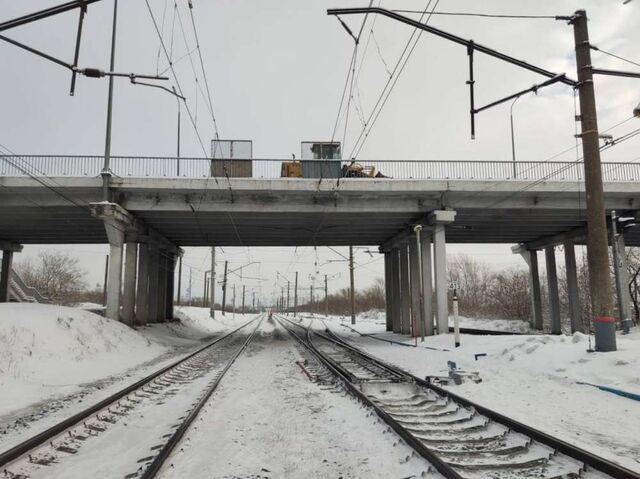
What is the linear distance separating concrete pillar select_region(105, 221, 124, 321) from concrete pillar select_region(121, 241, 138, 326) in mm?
1606

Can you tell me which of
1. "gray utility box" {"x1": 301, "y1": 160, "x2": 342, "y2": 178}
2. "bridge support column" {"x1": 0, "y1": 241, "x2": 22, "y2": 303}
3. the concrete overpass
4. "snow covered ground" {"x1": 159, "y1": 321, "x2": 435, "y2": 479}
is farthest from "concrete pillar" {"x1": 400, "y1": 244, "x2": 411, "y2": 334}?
"bridge support column" {"x1": 0, "y1": 241, "x2": 22, "y2": 303}

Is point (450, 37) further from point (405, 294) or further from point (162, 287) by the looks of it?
point (162, 287)

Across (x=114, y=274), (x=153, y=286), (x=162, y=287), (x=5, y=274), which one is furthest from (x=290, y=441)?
(x=5, y=274)

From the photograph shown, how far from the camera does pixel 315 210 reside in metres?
23.3

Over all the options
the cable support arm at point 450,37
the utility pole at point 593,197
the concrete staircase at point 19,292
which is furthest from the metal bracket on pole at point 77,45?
the concrete staircase at point 19,292

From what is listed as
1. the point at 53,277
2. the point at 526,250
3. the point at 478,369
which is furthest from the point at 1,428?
the point at 53,277

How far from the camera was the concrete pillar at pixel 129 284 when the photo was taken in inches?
978

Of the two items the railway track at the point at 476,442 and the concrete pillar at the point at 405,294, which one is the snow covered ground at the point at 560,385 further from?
the concrete pillar at the point at 405,294

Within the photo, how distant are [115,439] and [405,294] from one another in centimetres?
2412

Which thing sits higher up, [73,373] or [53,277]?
[53,277]

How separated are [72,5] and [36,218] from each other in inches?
859

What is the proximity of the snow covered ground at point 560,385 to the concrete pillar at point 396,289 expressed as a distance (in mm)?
14291

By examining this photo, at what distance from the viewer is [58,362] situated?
13883 millimetres

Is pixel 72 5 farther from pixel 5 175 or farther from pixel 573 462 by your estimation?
pixel 5 175
